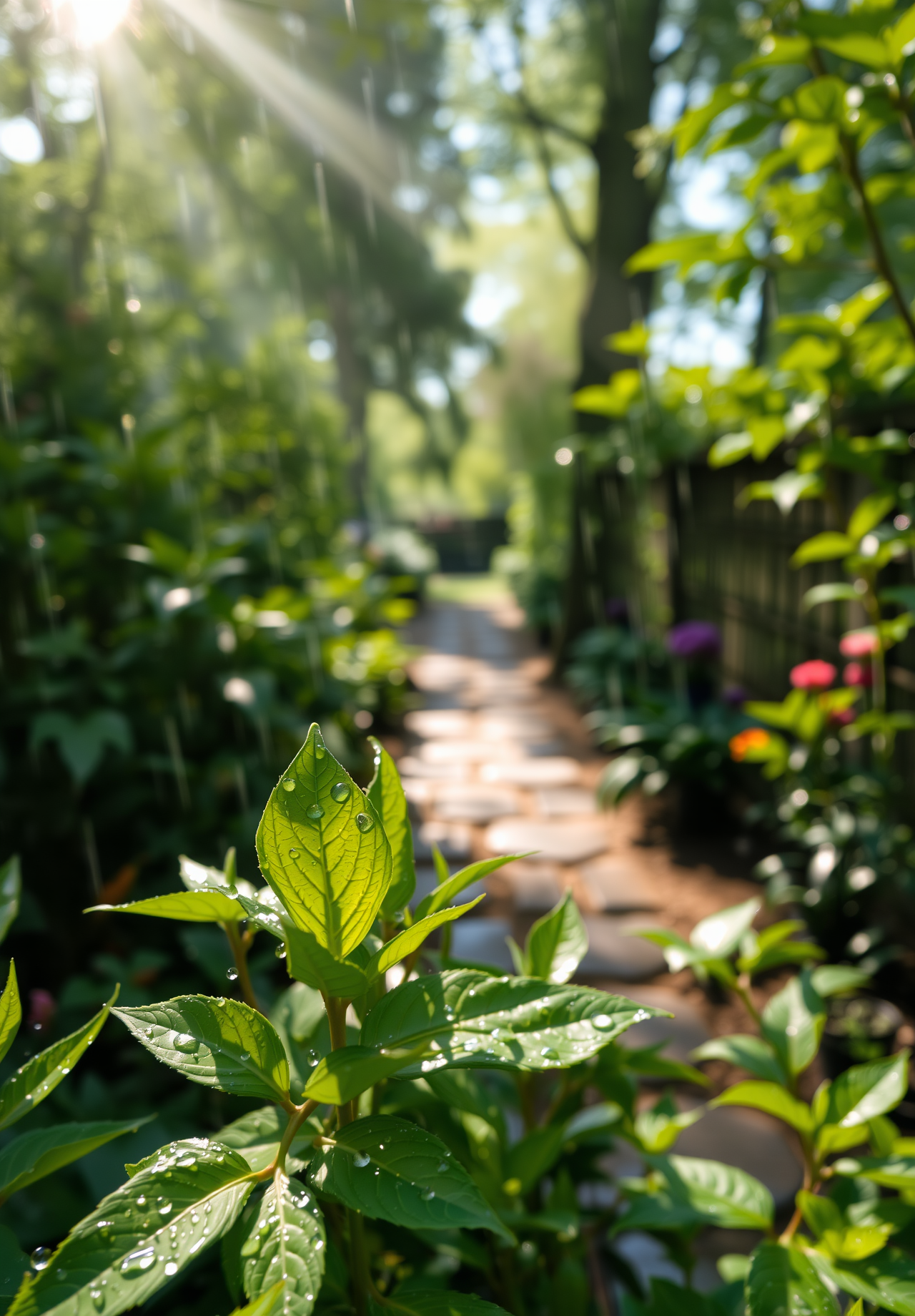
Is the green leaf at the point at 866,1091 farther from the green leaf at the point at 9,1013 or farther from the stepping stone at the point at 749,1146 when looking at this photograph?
the stepping stone at the point at 749,1146

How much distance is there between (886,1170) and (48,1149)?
2.35 ft

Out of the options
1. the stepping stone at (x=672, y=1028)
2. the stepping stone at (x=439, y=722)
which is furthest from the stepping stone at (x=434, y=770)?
the stepping stone at (x=672, y=1028)

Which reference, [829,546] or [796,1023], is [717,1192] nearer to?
[796,1023]

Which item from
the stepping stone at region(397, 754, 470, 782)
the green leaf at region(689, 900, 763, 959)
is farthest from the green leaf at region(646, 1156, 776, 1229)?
the stepping stone at region(397, 754, 470, 782)

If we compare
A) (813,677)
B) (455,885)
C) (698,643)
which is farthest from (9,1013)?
(698,643)

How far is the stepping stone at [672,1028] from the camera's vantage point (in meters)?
2.22

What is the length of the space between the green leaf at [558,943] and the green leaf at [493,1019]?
246 millimetres

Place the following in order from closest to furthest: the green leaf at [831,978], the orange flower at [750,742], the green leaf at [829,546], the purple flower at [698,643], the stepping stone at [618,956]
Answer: the green leaf at [831,978] → the green leaf at [829,546] → the orange flower at [750,742] → the stepping stone at [618,956] → the purple flower at [698,643]

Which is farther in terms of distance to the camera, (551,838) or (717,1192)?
(551,838)

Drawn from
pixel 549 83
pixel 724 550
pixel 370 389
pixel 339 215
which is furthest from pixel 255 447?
pixel 370 389

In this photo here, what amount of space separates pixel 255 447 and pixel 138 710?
370 cm

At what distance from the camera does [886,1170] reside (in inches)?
30.0

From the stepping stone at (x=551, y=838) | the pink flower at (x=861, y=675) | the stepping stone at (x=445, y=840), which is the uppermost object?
the pink flower at (x=861, y=675)

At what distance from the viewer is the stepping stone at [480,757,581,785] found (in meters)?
4.46
